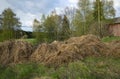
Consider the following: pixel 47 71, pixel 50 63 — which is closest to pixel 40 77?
pixel 47 71

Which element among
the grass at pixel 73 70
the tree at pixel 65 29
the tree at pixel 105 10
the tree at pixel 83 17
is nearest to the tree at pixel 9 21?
the tree at pixel 65 29

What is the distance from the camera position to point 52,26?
130ft

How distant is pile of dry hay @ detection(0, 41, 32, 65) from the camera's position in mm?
13578

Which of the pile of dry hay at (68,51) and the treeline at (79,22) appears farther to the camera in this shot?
the treeline at (79,22)

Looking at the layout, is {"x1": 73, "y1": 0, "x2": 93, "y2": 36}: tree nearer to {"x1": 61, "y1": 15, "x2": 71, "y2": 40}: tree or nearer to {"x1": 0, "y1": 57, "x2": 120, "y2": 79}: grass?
{"x1": 61, "y1": 15, "x2": 71, "y2": 40}: tree

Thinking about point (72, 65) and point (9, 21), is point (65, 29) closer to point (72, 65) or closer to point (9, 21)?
point (9, 21)

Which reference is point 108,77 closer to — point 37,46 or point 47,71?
point 47,71

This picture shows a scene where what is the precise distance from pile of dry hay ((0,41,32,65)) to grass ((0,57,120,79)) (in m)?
0.68

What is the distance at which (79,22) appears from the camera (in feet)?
124

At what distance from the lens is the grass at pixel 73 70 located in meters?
11.4

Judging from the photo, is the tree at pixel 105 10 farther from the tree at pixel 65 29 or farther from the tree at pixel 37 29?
the tree at pixel 37 29

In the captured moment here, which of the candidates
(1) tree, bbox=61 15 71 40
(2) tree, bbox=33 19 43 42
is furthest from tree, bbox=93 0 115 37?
(2) tree, bbox=33 19 43 42

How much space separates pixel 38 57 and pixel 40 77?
229 centimetres

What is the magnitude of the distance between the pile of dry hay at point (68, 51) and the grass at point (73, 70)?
19.7 inches
